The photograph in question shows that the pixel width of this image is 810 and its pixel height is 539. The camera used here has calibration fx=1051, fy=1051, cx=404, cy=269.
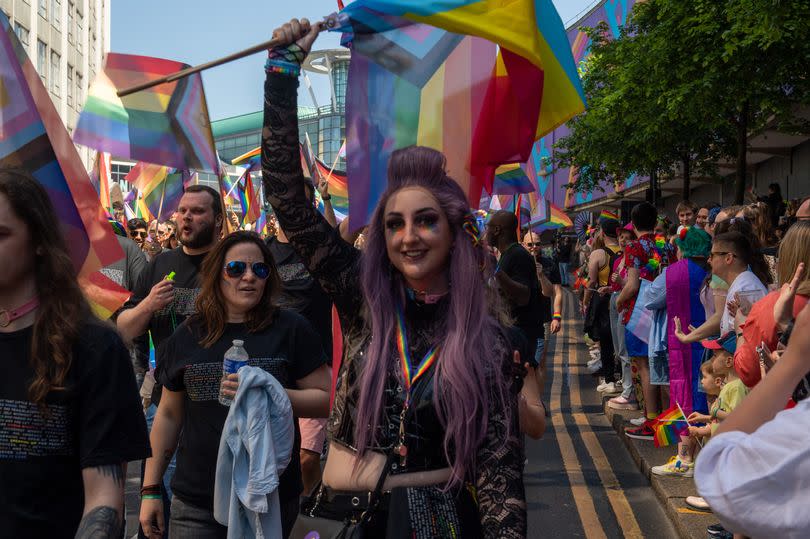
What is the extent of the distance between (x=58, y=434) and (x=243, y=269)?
1.93 meters

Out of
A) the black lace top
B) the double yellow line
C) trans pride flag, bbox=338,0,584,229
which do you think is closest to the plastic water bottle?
trans pride flag, bbox=338,0,584,229

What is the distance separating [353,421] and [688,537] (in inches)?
157

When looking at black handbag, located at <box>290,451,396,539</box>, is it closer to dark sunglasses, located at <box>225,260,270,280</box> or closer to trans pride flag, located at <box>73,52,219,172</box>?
dark sunglasses, located at <box>225,260,270,280</box>

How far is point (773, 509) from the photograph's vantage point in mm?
1704

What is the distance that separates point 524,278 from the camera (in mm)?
8070

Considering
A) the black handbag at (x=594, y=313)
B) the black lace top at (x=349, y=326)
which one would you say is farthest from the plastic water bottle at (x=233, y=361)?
the black handbag at (x=594, y=313)

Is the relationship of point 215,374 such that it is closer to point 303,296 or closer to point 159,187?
point 303,296

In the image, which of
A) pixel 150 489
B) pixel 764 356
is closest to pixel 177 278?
pixel 150 489

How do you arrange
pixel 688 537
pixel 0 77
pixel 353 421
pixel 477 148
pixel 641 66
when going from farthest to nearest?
pixel 641 66
pixel 688 537
pixel 477 148
pixel 0 77
pixel 353 421

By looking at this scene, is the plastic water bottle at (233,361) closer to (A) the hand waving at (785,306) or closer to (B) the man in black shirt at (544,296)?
(A) the hand waving at (785,306)

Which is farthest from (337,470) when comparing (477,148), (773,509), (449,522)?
(477,148)

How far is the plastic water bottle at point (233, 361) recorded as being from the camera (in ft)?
13.0

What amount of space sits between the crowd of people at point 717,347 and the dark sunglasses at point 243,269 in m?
1.93

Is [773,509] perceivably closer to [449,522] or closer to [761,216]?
[449,522]
